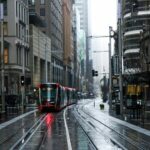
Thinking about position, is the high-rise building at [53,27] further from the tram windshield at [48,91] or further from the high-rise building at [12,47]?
the tram windshield at [48,91]

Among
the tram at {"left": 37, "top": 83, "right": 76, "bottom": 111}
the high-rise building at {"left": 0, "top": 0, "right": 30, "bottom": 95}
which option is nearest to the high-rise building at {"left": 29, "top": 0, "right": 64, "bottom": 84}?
the high-rise building at {"left": 0, "top": 0, "right": 30, "bottom": 95}

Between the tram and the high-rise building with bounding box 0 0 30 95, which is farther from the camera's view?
the high-rise building with bounding box 0 0 30 95

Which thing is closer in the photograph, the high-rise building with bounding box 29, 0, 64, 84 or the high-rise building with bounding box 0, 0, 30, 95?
the high-rise building with bounding box 0, 0, 30, 95

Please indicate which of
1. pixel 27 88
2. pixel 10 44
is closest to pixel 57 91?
pixel 10 44

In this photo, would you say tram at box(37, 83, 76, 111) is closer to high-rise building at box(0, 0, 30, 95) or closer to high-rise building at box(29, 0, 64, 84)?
high-rise building at box(0, 0, 30, 95)

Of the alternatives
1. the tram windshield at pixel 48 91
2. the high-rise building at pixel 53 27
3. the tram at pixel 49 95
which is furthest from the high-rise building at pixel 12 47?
the high-rise building at pixel 53 27

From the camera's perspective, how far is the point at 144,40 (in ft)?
270

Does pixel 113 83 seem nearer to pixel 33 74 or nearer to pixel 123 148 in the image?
pixel 33 74

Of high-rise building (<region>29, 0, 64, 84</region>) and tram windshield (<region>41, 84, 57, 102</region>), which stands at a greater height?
high-rise building (<region>29, 0, 64, 84</region>)

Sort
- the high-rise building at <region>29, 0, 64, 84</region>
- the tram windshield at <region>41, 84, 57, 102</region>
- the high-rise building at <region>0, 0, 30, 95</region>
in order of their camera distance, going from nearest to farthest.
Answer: the tram windshield at <region>41, 84, 57, 102</region>
the high-rise building at <region>0, 0, 30, 95</region>
the high-rise building at <region>29, 0, 64, 84</region>

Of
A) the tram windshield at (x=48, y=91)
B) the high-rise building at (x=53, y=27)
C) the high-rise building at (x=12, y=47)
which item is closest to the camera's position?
the tram windshield at (x=48, y=91)

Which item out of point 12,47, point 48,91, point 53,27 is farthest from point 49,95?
point 53,27

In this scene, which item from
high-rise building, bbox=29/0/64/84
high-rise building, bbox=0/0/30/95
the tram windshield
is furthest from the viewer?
high-rise building, bbox=29/0/64/84

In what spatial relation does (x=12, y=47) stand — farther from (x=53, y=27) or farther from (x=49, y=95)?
(x=53, y=27)
